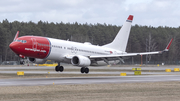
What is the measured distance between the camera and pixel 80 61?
44.9 m

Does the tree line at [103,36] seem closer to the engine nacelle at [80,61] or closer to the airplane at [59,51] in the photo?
the airplane at [59,51]

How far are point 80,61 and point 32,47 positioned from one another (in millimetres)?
7006

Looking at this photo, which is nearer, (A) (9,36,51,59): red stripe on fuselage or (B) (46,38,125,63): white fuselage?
(A) (9,36,51,59): red stripe on fuselage

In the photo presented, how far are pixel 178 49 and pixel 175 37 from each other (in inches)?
426

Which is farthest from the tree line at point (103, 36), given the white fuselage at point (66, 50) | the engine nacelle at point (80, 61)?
the engine nacelle at point (80, 61)

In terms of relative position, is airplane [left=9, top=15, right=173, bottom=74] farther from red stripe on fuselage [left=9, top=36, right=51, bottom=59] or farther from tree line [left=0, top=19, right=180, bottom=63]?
tree line [left=0, top=19, right=180, bottom=63]

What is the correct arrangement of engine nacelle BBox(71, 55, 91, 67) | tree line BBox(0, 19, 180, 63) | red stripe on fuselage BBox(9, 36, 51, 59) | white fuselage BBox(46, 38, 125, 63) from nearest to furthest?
red stripe on fuselage BBox(9, 36, 51, 59) → engine nacelle BBox(71, 55, 91, 67) → white fuselage BBox(46, 38, 125, 63) → tree line BBox(0, 19, 180, 63)

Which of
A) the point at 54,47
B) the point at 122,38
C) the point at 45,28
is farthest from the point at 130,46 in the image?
the point at 54,47

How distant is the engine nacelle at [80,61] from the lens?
147 feet

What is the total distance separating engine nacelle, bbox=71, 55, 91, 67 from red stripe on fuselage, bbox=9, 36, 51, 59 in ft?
13.3

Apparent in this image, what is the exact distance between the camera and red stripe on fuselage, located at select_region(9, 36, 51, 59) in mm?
41688

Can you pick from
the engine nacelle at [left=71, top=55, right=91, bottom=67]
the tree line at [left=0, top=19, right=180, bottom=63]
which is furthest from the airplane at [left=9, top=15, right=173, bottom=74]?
the tree line at [left=0, top=19, right=180, bottom=63]

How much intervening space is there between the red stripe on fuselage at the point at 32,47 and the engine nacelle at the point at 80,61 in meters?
4.05

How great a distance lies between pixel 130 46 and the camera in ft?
582
